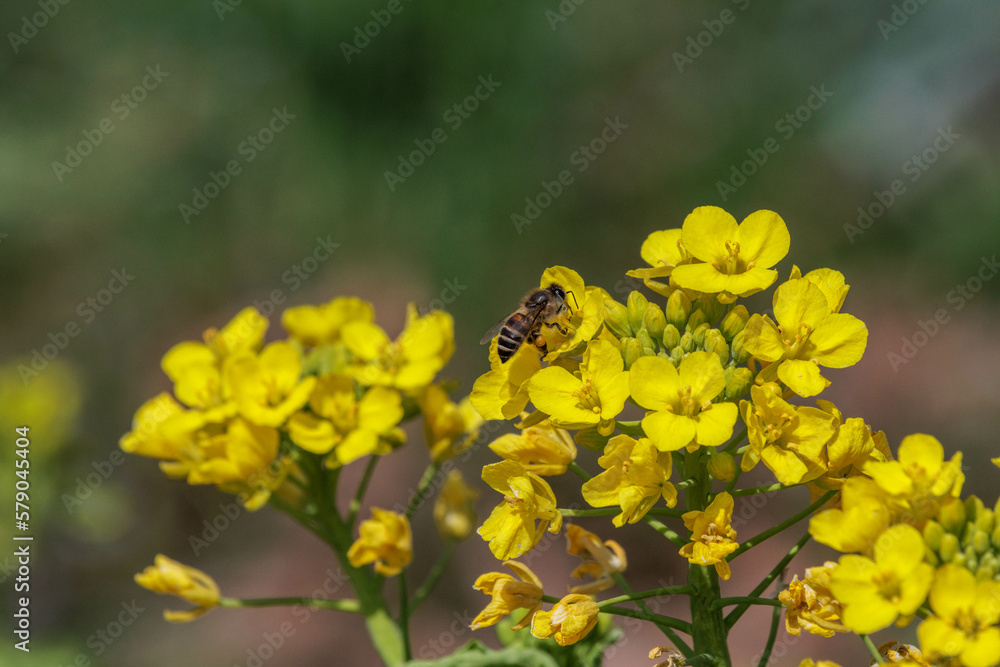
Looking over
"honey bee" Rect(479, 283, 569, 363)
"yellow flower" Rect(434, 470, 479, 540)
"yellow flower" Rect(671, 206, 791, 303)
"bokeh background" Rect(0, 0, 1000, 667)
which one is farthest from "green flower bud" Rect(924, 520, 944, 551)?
"bokeh background" Rect(0, 0, 1000, 667)

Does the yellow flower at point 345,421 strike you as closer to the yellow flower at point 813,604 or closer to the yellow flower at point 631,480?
the yellow flower at point 631,480

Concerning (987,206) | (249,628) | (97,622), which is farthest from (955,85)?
(97,622)

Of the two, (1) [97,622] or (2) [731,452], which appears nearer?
(2) [731,452]

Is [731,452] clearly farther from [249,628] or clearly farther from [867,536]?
[249,628]

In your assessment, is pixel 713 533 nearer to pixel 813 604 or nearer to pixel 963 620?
pixel 813 604

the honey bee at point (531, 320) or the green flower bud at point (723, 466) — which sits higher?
the green flower bud at point (723, 466)

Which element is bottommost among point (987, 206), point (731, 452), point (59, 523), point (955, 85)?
point (59, 523)

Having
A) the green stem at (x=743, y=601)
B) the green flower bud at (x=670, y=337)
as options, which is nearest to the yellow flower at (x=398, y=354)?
the green flower bud at (x=670, y=337)
